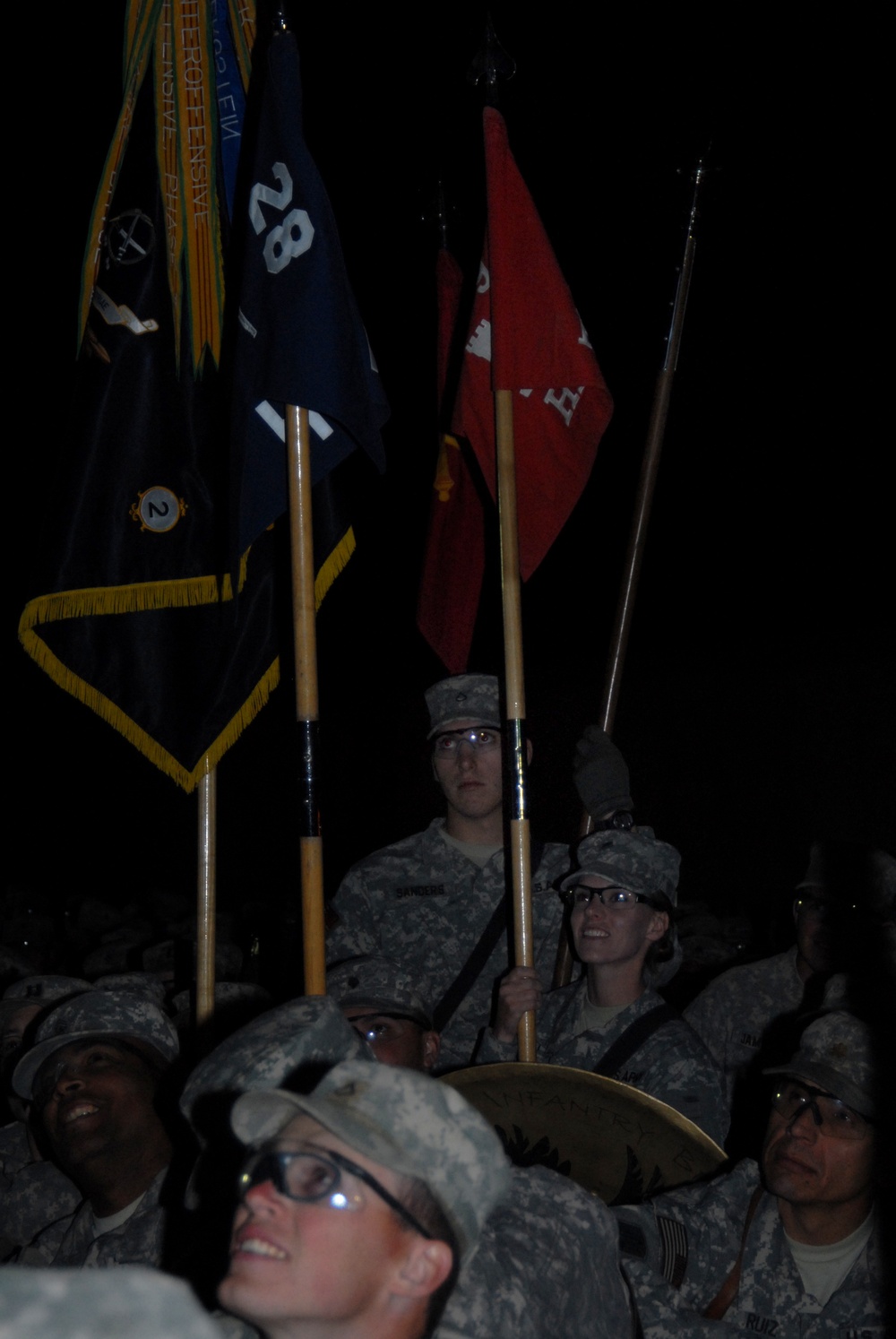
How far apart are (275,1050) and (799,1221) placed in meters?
1.52

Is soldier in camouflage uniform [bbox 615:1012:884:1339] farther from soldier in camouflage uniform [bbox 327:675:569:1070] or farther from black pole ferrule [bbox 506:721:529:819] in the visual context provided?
soldier in camouflage uniform [bbox 327:675:569:1070]

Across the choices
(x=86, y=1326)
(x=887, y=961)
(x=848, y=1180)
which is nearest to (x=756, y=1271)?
(x=848, y=1180)

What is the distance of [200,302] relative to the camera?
3.81 metres

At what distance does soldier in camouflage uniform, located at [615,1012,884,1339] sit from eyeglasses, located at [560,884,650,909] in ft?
2.33

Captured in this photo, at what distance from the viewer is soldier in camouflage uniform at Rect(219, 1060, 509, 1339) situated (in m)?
1.38

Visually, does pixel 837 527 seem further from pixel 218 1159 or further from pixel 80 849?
pixel 80 849

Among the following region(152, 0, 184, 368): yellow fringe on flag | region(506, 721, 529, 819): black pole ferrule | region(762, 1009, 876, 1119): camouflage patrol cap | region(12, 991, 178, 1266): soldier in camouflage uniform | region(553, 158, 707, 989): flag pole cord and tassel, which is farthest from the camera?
region(553, 158, 707, 989): flag pole cord and tassel

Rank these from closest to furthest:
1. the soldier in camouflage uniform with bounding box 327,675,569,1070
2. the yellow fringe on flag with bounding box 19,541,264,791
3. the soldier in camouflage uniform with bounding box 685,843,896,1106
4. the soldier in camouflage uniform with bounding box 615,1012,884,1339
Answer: the soldier in camouflage uniform with bounding box 615,1012,884,1339 < the yellow fringe on flag with bounding box 19,541,264,791 < the soldier in camouflage uniform with bounding box 327,675,569,1070 < the soldier in camouflage uniform with bounding box 685,843,896,1106

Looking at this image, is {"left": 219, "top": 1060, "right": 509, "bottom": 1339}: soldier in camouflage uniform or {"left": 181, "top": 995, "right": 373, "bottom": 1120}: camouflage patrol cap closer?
{"left": 219, "top": 1060, "right": 509, "bottom": 1339}: soldier in camouflage uniform

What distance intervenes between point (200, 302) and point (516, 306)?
96 cm

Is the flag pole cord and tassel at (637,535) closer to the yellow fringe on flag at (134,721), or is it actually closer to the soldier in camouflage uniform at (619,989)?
the soldier in camouflage uniform at (619,989)

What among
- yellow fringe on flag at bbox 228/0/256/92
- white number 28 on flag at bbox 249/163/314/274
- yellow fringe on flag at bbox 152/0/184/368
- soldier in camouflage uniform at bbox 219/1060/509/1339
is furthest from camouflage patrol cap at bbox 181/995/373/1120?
yellow fringe on flag at bbox 228/0/256/92

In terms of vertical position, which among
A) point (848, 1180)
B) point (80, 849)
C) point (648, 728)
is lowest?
point (80, 849)

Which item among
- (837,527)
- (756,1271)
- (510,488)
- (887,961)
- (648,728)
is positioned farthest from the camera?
(648,728)
